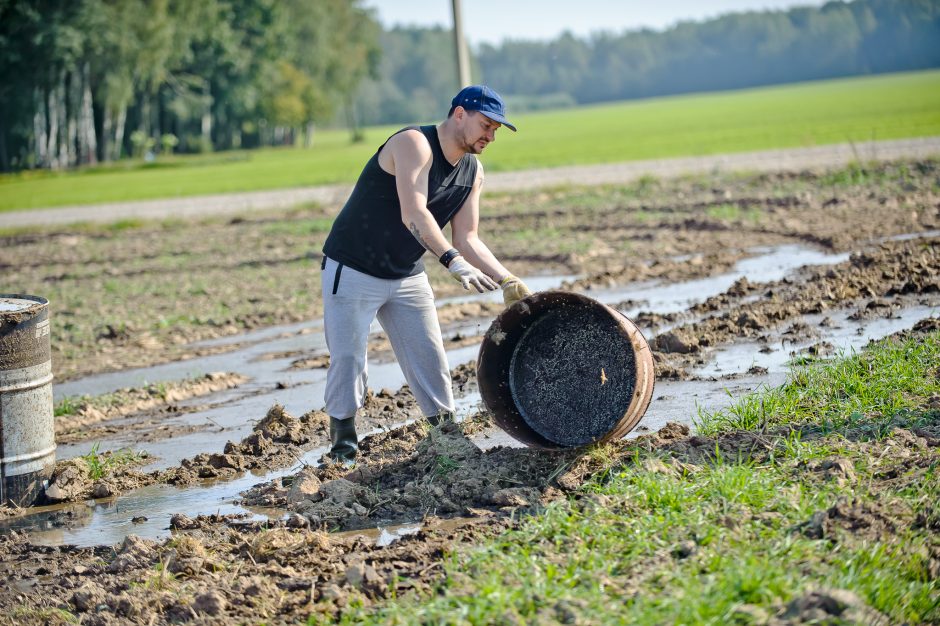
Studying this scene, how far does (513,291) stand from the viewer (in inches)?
212

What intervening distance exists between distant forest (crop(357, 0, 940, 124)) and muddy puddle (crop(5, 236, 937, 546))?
347 feet

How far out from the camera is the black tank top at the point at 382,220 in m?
5.51

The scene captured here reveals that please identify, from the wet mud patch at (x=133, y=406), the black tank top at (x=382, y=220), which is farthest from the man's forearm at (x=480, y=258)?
the wet mud patch at (x=133, y=406)

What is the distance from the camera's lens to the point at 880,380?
19.2 feet

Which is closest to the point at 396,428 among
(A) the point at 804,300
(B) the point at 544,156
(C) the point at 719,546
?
(C) the point at 719,546

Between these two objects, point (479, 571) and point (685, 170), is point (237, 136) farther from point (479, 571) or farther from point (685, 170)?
point (479, 571)

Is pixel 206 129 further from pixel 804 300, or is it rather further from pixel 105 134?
pixel 804 300

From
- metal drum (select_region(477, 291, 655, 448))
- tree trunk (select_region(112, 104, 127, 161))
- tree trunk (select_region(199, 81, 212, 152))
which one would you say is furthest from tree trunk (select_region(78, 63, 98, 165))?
metal drum (select_region(477, 291, 655, 448))

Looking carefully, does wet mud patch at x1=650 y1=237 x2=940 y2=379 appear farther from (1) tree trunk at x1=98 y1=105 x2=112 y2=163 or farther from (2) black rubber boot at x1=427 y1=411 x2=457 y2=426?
(1) tree trunk at x1=98 y1=105 x2=112 y2=163

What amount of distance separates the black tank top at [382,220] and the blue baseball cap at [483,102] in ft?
1.04

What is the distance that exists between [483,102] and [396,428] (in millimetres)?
2322

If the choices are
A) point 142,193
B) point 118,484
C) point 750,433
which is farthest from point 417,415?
point 142,193

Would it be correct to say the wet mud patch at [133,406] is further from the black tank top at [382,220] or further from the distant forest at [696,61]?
the distant forest at [696,61]

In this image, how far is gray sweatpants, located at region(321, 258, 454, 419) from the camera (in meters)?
5.63
